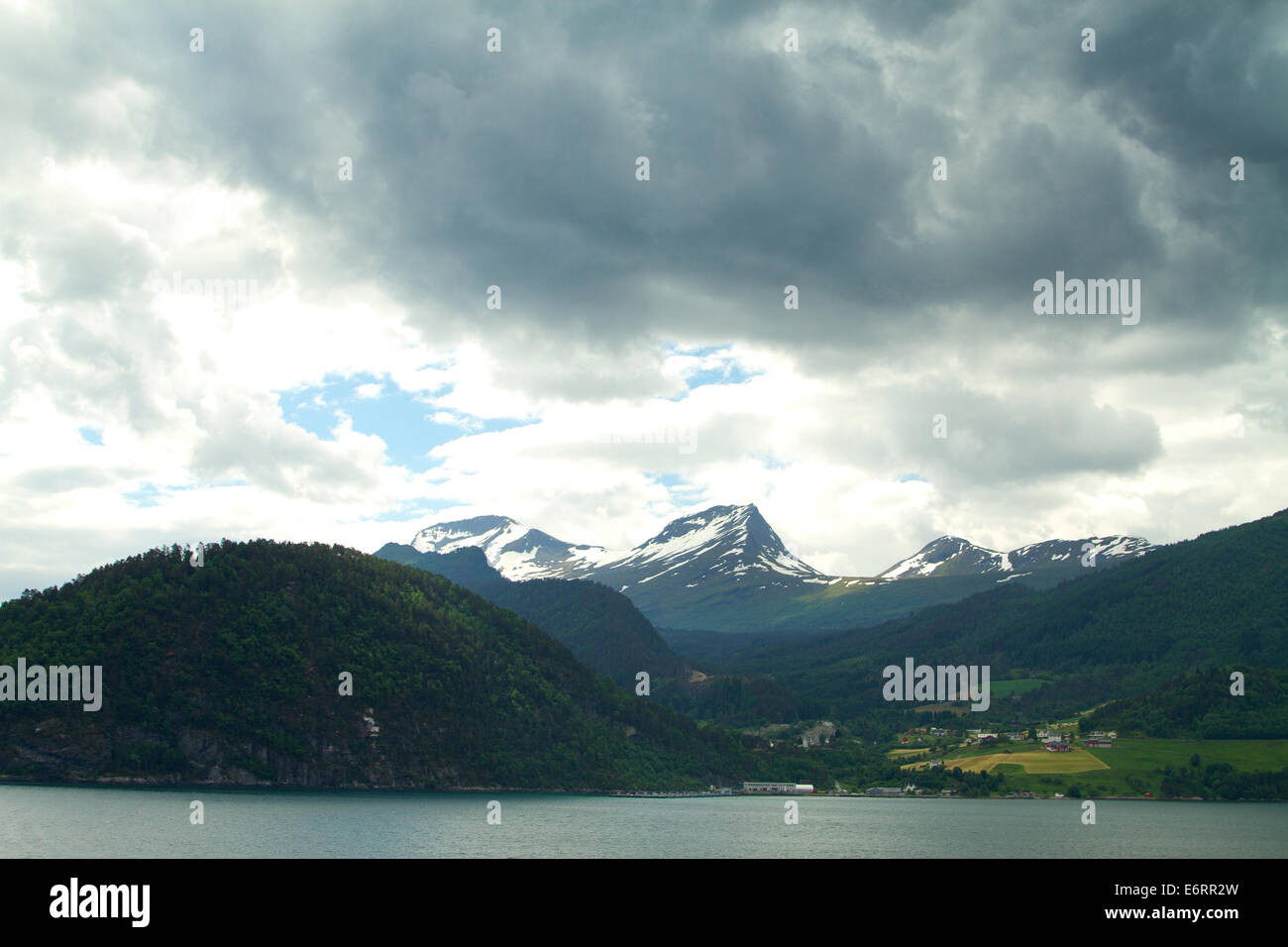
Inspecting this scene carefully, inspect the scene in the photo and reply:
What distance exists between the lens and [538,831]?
147m

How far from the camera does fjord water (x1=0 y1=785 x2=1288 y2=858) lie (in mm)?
117500

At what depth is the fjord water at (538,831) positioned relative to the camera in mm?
117500
